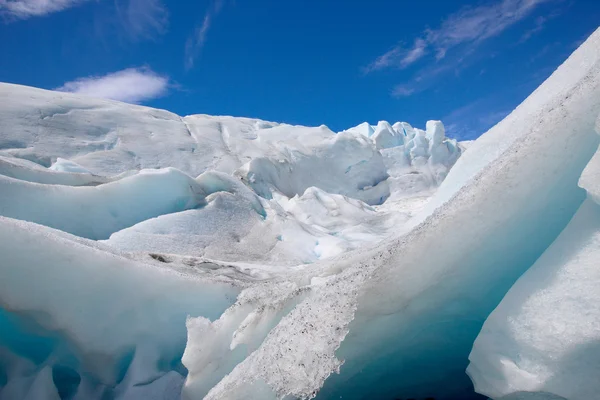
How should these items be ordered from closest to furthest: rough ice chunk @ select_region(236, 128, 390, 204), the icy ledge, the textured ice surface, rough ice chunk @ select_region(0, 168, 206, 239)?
the textured ice surface < the icy ledge < rough ice chunk @ select_region(0, 168, 206, 239) < rough ice chunk @ select_region(236, 128, 390, 204)

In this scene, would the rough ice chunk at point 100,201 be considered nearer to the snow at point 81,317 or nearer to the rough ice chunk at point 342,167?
the snow at point 81,317

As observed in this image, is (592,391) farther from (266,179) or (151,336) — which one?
(266,179)

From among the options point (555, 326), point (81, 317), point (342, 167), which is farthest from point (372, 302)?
point (342, 167)

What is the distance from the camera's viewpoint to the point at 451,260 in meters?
1.73

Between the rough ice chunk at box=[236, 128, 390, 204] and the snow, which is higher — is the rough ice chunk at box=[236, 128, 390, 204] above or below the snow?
above

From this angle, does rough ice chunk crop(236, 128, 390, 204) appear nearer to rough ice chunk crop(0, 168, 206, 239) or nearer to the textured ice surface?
rough ice chunk crop(0, 168, 206, 239)

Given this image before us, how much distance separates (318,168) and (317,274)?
38.2 ft

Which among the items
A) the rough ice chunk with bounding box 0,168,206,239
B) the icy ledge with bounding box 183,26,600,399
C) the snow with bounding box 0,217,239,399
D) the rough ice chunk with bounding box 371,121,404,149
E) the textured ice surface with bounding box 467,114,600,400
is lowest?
the textured ice surface with bounding box 467,114,600,400

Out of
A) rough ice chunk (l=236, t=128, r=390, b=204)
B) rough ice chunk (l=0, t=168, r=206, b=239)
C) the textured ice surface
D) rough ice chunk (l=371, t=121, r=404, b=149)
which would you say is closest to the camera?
the textured ice surface

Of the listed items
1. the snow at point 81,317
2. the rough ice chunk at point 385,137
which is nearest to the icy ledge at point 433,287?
the snow at point 81,317

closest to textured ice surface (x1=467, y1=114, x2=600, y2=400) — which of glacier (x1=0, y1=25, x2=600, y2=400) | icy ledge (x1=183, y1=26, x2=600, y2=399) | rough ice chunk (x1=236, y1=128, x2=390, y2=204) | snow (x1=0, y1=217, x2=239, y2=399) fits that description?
glacier (x1=0, y1=25, x2=600, y2=400)

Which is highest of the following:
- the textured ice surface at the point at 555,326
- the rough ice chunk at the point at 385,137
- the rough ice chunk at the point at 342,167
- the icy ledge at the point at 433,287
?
the rough ice chunk at the point at 385,137

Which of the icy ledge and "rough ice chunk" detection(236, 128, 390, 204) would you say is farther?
"rough ice chunk" detection(236, 128, 390, 204)

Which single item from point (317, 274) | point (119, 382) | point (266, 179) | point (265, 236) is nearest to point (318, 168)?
point (266, 179)
